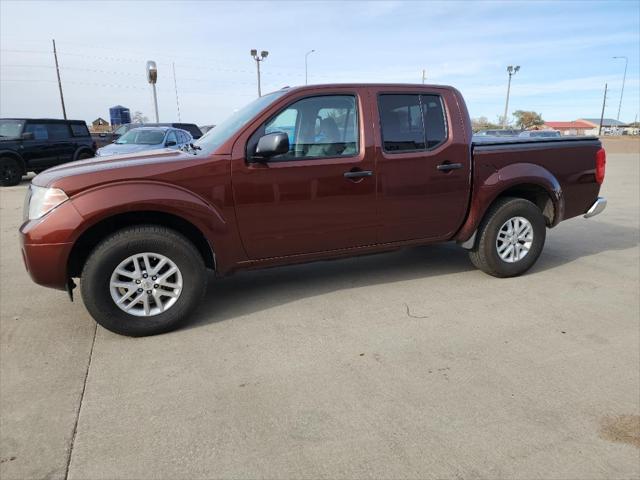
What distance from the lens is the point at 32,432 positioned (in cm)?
231

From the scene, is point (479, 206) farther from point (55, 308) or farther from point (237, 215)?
point (55, 308)

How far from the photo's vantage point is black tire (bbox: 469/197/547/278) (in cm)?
446

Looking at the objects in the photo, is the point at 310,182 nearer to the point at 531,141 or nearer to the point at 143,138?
the point at 531,141

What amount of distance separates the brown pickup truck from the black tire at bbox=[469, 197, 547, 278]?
1 centimetres

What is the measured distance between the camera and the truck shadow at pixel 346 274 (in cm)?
400

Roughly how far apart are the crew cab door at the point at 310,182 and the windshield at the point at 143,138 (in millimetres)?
9562

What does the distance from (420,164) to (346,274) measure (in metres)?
1.40

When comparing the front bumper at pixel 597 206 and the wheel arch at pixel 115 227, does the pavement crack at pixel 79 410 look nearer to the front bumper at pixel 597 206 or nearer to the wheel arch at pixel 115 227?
the wheel arch at pixel 115 227

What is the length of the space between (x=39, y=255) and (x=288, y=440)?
216cm

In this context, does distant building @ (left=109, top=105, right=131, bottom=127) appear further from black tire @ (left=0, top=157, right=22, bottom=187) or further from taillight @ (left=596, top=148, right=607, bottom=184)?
taillight @ (left=596, top=148, right=607, bottom=184)

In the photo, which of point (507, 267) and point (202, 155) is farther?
point (507, 267)


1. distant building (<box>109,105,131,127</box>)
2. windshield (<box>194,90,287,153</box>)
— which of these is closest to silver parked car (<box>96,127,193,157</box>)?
windshield (<box>194,90,287,153</box>)

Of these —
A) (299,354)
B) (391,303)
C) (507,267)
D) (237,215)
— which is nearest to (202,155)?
(237,215)

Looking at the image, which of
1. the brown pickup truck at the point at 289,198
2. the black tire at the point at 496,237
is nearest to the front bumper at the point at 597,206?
the brown pickup truck at the point at 289,198
